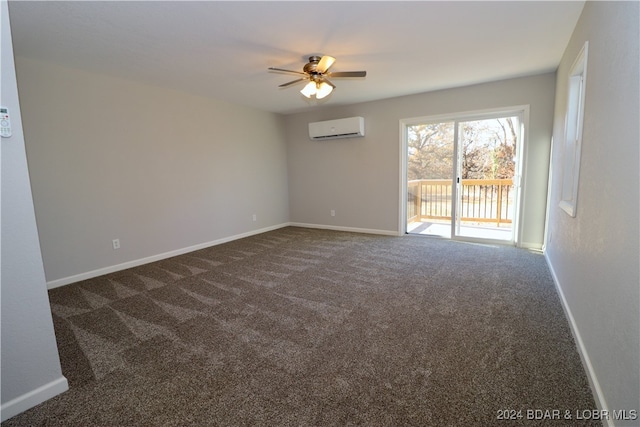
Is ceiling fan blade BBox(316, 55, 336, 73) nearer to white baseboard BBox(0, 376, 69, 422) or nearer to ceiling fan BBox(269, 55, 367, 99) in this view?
ceiling fan BBox(269, 55, 367, 99)

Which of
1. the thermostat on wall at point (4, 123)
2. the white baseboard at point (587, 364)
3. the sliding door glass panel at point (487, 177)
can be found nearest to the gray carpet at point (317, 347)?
the white baseboard at point (587, 364)

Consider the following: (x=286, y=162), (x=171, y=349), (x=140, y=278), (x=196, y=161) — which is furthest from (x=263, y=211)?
(x=171, y=349)

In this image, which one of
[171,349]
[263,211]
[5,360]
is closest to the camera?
[5,360]

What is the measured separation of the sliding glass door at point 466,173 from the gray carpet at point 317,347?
1234mm

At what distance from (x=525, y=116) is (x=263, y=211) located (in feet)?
14.7

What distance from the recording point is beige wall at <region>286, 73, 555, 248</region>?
3.88 m

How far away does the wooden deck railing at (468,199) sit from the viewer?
175 inches

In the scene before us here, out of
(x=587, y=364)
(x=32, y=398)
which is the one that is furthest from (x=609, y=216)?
(x=32, y=398)

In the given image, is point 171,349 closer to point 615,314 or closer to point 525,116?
point 615,314

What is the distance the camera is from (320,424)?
1.35 m

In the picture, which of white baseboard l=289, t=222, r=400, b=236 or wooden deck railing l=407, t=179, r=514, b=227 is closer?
wooden deck railing l=407, t=179, r=514, b=227

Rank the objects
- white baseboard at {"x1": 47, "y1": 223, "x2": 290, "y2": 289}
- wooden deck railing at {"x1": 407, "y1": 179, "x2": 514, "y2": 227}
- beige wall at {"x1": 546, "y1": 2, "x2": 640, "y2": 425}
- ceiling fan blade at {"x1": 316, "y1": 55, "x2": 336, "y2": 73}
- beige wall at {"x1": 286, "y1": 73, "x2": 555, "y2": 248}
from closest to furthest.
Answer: beige wall at {"x1": 546, "y1": 2, "x2": 640, "y2": 425} → ceiling fan blade at {"x1": 316, "y1": 55, "x2": 336, "y2": 73} → white baseboard at {"x1": 47, "y1": 223, "x2": 290, "y2": 289} → beige wall at {"x1": 286, "y1": 73, "x2": 555, "y2": 248} → wooden deck railing at {"x1": 407, "y1": 179, "x2": 514, "y2": 227}

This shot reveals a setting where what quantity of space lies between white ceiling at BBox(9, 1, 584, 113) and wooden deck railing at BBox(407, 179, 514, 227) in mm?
1582

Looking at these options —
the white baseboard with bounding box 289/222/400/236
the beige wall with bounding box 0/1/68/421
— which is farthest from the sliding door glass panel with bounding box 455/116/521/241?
the beige wall with bounding box 0/1/68/421
